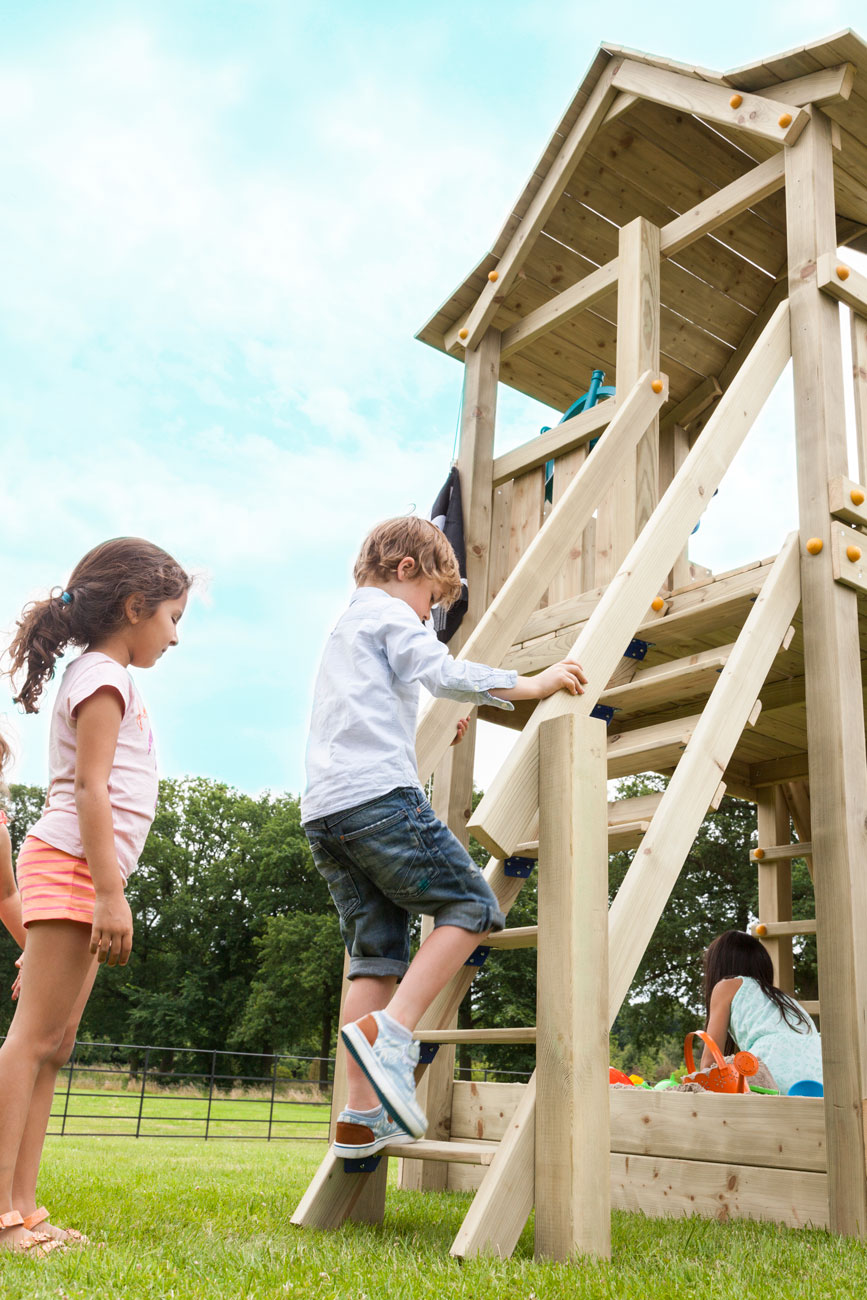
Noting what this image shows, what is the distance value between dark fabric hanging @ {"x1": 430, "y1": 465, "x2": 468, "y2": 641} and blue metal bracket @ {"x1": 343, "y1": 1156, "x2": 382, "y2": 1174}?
299 cm

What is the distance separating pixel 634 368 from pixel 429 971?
11.2 feet

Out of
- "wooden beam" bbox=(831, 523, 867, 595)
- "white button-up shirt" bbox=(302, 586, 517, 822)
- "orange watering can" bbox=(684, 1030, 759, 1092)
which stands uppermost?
"wooden beam" bbox=(831, 523, 867, 595)

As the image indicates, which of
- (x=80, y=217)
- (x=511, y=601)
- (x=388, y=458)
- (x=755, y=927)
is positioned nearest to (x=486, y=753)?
(x=755, y=927)

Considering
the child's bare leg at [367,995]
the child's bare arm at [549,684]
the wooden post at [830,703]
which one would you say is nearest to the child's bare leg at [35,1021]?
the child's bare leg at [367,995]

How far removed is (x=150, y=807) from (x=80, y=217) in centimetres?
6553

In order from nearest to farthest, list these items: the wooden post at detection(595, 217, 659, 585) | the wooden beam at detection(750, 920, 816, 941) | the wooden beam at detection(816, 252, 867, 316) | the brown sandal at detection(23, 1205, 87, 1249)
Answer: the brown sandal at detection(23, 1205, 87, 1249) < the wooden beam at detection(816, 252, 867, 316) < the wooden post at detection(595, 217, 659, 585) < the wooden beam at detection(750, 920, 816, 941)

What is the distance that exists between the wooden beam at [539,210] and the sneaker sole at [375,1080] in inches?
180

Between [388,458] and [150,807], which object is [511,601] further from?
[388,458]

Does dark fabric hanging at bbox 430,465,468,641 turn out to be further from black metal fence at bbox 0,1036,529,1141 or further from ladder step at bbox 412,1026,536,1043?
black metal fence at bbox 0,1036,529,1141

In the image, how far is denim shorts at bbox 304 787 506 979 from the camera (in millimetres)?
2783

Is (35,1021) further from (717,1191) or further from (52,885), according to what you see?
(717,1191)

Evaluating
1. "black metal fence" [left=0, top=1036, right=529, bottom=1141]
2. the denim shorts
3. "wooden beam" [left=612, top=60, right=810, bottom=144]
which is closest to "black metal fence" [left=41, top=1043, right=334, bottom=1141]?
"black metal fence" [left=0, top=1036, right=529, bottom=1141]

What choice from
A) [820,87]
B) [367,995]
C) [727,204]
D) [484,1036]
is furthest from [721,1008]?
[820,87]

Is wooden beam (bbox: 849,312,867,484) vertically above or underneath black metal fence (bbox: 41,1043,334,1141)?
above
